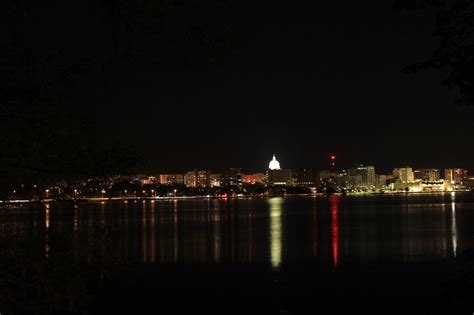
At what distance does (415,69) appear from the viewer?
237 inches

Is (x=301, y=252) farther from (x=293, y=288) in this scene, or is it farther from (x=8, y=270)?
(x=8, y=270)

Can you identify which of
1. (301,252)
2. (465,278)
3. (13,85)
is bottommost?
(301,252)

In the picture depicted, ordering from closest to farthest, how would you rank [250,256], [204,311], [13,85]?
1. [13,85]
2. [204,311]
3. [250,256]

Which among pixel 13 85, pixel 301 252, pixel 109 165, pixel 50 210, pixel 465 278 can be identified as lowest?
pixel 301 252

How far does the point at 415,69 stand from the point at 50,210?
395 centimetres

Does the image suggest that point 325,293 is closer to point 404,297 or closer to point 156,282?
point 404,297

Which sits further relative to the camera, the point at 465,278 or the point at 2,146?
the point at 465,278

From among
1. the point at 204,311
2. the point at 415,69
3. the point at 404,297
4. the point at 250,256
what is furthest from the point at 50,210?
the point at 250,256

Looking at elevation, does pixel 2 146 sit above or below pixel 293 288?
above

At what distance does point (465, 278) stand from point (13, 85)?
453cm

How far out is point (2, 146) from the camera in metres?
5.65

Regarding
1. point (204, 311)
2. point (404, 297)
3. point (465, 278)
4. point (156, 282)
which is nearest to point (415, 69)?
point (465, 278)

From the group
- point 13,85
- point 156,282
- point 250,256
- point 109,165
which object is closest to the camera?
point 13,85

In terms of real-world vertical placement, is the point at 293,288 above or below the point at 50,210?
below
